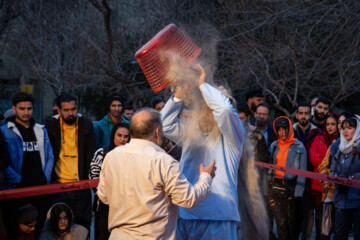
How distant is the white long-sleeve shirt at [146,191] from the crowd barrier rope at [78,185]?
245cm

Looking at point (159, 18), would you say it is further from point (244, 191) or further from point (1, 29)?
point (244, 191)

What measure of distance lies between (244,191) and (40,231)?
9.25 feet

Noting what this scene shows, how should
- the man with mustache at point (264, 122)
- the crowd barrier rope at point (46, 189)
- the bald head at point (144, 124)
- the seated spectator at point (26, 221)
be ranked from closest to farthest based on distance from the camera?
the bald head at point (144, 124), the crowd barrier rope at point (46, 189), the seated spectator at point (26, 221), the man with mustache at point (264, 122)

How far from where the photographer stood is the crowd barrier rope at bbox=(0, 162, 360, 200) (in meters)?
5.41

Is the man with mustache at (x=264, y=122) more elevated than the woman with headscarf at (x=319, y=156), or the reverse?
the man with mustache at (x=264, y=122)

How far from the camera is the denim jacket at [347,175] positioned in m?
6.03

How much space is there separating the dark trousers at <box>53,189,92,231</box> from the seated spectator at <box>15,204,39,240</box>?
1.71 ft

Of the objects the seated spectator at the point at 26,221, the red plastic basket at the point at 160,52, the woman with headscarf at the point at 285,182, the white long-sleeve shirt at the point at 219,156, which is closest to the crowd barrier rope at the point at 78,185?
the woman with headscarf at the point at 285,182

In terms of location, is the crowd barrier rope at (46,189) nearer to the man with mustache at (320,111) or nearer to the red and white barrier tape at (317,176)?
the red and white barrier tape at (317,176)

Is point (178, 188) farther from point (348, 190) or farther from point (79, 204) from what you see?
point (348, 190)

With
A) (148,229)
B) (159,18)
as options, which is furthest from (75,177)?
(159,18)

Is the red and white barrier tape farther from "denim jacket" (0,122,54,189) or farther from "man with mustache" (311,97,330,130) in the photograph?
"denim jacket" (0,122,54,189)

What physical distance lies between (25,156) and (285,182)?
341 centimetres

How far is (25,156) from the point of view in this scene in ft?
18.9
